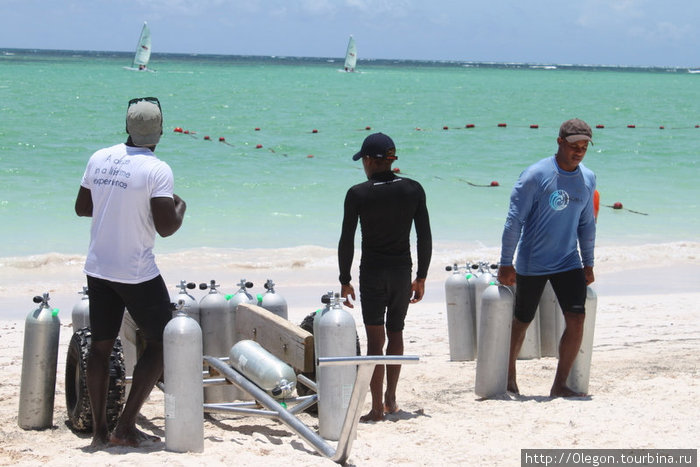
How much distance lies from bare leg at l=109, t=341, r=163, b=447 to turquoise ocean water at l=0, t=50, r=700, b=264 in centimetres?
870

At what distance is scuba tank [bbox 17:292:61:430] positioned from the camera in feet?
16.3

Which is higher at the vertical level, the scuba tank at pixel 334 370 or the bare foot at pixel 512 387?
the scuba tank at pixel 334 370

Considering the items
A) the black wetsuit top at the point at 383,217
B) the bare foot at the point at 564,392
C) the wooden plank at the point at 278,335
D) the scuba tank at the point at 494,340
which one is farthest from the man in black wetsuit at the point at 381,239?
the bare foot at the point at 564,392

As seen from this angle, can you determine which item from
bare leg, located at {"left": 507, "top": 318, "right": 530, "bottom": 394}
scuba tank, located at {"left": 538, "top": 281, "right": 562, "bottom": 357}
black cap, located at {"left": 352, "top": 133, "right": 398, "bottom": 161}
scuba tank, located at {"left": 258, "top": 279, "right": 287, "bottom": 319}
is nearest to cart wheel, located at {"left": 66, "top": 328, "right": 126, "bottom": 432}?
scuba tank, located at {"left": 258, "top": 279, "right": 287, "bottom": 319}

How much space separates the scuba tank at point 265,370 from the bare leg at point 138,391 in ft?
2.11

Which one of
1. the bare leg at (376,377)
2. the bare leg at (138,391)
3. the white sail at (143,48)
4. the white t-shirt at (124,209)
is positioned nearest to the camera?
the white t-shirt at (124,209)

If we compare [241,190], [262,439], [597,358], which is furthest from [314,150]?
[262,439]

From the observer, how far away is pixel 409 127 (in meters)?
37.2

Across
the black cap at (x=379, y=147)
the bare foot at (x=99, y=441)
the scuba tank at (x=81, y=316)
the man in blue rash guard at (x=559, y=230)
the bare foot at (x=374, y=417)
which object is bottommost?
the bare foot at (x=374, y=417)

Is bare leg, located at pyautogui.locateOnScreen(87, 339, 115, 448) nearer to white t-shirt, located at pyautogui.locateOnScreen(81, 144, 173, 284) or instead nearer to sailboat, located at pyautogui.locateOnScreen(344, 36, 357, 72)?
white t-shirt, located at pyautogui.locateOnScreen(81, 144, 173, 284)

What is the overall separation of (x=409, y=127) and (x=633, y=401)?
1275 inches

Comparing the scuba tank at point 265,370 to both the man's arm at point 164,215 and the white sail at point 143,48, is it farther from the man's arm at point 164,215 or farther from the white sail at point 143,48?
the white sail at point 143,48

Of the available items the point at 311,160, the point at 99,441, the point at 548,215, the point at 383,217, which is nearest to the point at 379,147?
the point at 383,217

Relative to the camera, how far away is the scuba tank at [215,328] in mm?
5453
